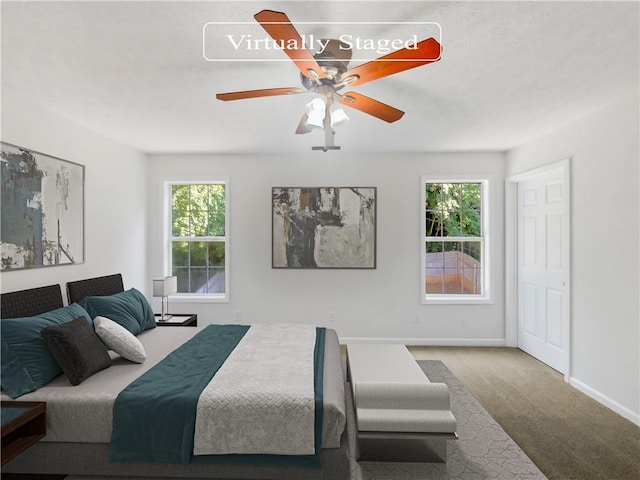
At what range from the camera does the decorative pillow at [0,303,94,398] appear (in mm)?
2191

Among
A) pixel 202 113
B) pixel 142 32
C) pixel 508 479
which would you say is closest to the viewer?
pixel 142 32

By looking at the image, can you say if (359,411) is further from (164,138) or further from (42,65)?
(164,138)

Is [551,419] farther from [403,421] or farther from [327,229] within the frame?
[327,229]

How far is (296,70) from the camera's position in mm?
2443

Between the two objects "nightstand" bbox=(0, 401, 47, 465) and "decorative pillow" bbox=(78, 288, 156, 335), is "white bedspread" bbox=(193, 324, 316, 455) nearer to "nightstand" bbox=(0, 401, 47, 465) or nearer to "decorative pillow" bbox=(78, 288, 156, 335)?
"nightstand" bbox=(0, 401, 47, 465)

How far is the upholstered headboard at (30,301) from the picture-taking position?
103 inches

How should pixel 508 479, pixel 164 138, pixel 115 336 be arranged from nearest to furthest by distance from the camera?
pixel 508 479, pixel 115 336, pixel 164 138

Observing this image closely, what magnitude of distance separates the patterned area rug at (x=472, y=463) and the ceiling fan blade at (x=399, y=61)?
2282 millimetres

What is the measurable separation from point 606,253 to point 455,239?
6.36ft

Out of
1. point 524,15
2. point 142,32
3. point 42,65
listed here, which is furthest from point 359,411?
point 42,65

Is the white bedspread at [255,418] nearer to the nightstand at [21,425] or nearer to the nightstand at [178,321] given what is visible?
the nightstand at [21,425]

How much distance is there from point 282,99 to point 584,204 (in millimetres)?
2879

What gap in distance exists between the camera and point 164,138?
13.7ft

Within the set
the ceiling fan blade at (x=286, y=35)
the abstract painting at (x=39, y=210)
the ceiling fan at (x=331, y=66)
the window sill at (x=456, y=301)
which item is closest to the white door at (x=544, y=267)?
the window sill at (x=456, y=301)
